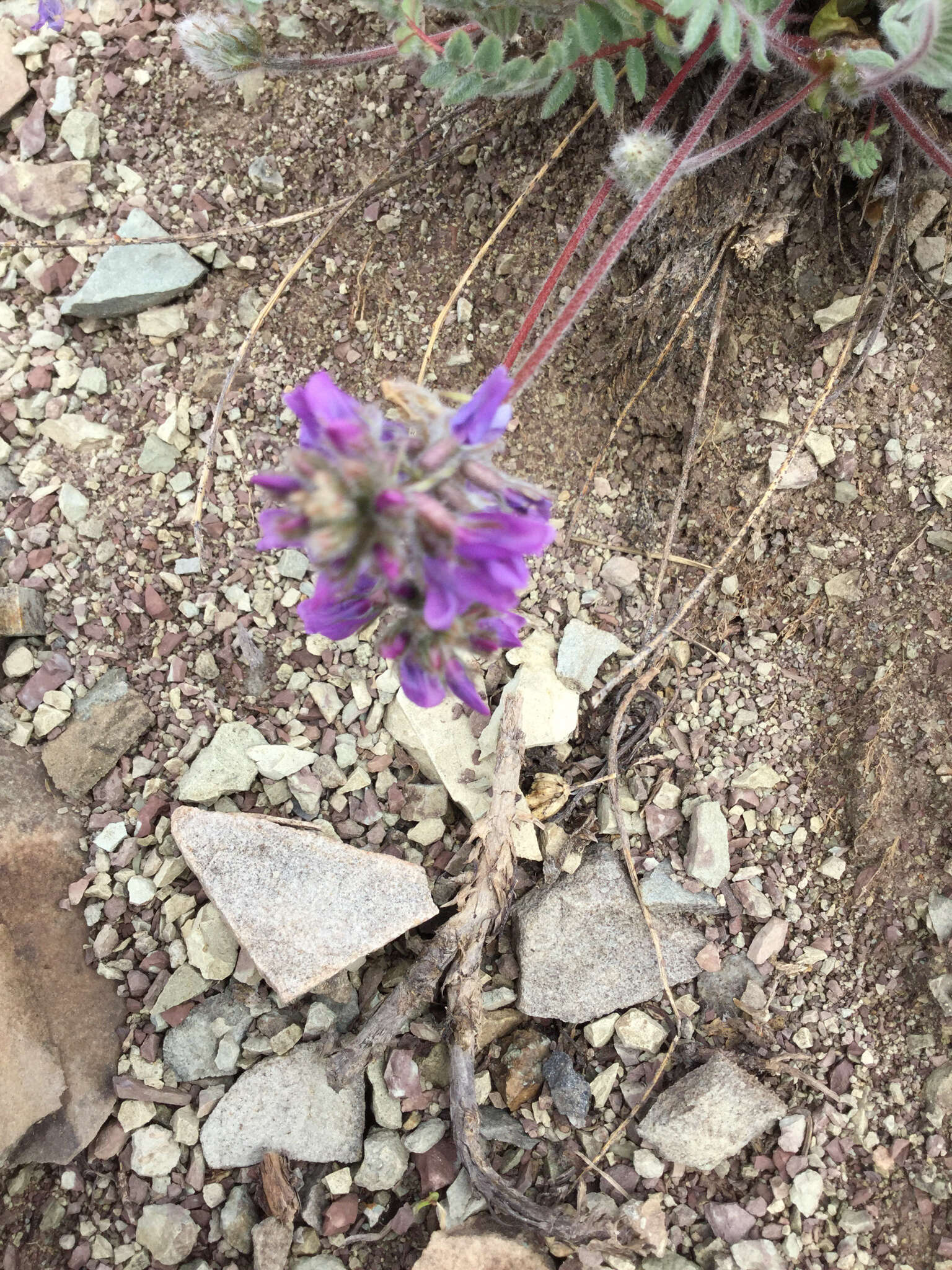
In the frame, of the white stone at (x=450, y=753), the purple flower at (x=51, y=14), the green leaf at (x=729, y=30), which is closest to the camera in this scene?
the green leaf at (x=729, y=30)

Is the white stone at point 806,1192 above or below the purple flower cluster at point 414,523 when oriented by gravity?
below

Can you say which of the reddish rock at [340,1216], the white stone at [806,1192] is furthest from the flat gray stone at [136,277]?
the white stone at [806,1192]

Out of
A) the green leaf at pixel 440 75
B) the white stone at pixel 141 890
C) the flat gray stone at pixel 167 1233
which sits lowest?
the flat gray stone at pixel 167 1233

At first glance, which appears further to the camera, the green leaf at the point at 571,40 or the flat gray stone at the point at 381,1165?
the flat gray stone at the point at 381,1165

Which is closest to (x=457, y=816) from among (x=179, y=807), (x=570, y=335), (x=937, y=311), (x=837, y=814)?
(x=179, y=807)

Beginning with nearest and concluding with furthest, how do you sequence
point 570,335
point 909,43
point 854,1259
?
point 909,43
point 854,1259
point 570,335

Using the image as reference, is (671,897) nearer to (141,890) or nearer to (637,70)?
(141,890)

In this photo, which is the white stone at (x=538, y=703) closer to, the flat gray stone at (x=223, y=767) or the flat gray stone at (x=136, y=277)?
the flat gray stone at (x=223, y=767)

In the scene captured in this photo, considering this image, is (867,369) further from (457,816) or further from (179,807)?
(179,807)
